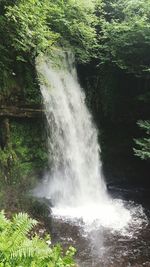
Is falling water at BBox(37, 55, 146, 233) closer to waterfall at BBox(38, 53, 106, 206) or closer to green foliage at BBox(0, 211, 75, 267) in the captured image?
waterfall at BBox(38, 53, 106, 206)

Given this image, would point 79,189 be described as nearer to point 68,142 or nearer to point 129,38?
point 68,142

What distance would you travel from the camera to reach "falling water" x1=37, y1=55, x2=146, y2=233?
1174cm

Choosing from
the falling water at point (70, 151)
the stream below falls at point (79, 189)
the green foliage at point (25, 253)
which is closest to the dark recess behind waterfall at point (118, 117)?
the stream below falls at point (79, 189)

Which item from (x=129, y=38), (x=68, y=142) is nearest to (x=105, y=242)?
(x=68, y=142)

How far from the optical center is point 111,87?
14914mm

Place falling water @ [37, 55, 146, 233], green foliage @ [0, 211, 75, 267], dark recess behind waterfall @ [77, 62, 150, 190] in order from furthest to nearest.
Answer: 1. dark recess behind waterfall @ [77, 62, 150, 190]
2. falling water @ [37, 55, 146, 233]
3. green foliage @ [0, 211, 75, 267]

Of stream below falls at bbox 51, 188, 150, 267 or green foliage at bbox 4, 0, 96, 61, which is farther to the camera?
green foliage at bbox 4, 0, 96, 61

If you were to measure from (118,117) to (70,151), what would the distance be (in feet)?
11.1

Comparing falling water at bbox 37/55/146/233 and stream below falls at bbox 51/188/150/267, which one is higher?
falling water at bbox 37/55/146/233

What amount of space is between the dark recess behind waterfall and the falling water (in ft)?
2.95

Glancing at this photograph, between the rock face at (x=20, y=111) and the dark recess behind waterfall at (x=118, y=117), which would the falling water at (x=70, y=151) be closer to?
the rock face at (x=20, y=111)

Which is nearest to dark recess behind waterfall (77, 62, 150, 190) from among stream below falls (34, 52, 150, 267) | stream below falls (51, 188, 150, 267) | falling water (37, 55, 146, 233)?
stream below falls (34, 52, 150, 267)

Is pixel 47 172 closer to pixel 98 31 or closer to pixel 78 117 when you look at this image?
pixel 78 117

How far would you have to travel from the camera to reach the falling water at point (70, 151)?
38.5 feet
